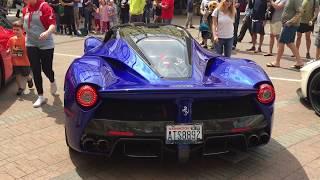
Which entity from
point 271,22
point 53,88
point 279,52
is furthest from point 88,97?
point 271,22

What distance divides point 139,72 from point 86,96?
554 millimetres

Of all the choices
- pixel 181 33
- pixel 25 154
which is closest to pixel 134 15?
pixel 181 33

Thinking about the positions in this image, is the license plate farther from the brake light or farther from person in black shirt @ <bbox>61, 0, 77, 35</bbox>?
person in black shirt @ <bbox>61, 0, 77, 35</bbox>

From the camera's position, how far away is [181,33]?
516 centimetres

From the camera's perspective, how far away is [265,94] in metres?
3.96

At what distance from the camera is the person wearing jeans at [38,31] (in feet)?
19.6

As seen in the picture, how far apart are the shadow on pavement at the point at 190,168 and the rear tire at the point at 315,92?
1.81 m

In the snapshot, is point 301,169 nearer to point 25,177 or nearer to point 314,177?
point 314,177

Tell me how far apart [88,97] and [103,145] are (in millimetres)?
443

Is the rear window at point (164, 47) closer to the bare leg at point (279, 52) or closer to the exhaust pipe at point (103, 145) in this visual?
the exhaust pipe at point (103, 145)

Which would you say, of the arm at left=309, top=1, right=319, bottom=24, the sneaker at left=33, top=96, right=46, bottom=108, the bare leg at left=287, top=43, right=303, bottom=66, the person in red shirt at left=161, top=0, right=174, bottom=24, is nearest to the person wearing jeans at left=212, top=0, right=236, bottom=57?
the bare leg at left=287, top=43, right=303, bottom=66

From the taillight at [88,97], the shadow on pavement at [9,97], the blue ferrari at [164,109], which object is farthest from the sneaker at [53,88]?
Result: the taillight at [88,97]

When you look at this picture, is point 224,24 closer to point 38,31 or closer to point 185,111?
point 38,31

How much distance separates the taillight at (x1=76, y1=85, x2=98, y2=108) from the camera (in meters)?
3.71
